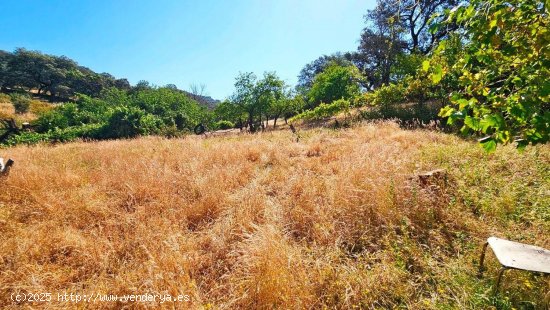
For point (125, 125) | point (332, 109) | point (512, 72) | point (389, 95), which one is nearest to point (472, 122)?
point (512, 72)

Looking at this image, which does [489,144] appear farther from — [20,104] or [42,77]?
[42,77]

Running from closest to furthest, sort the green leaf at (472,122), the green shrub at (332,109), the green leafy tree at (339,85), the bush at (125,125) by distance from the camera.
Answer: the green leaf at (472,122) < the bush at (125,125) < the green shrub at (332,109) < the green leafy tree at (339,85)

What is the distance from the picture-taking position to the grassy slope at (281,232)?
87.3 inches

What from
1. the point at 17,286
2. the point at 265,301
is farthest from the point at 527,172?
the point at 17,286

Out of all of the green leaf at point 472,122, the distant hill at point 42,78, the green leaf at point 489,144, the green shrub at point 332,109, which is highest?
the distant hill at point 42,78

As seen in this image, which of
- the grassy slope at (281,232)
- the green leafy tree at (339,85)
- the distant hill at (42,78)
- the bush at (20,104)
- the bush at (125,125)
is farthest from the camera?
the distant hill at (42,78)

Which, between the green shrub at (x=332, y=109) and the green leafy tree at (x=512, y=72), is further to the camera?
the green shrub at (x=332, y=109)

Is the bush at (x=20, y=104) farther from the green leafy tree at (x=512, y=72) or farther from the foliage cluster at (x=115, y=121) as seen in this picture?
the green leafy tree at (x=512, y=72)

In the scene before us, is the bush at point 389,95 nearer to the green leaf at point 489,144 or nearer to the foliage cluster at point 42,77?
the green leaf at point 489,144

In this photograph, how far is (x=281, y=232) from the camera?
10.2 feet

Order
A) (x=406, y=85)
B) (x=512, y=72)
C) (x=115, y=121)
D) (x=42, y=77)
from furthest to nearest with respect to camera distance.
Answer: (x=42, y=77), (x=115, y=121), (x=406, y=85), (x=512, y=72)

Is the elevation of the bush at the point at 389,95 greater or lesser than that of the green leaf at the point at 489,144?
greater

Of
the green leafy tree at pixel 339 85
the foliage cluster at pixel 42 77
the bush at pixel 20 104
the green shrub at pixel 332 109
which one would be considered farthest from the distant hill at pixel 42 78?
the green shrub at pixel 332 109

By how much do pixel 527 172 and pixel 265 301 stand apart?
5.12 meters
